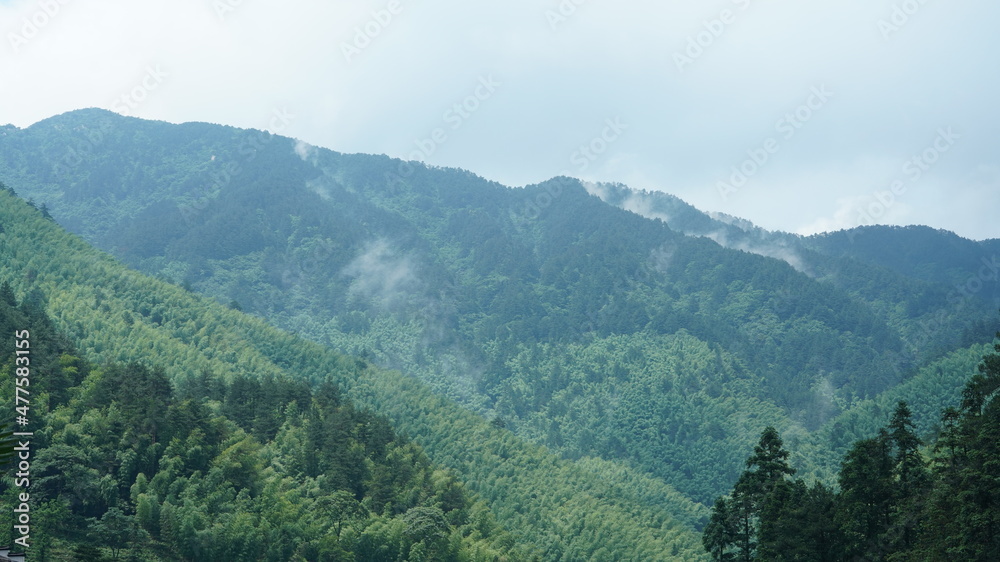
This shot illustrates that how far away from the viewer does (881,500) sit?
143ft

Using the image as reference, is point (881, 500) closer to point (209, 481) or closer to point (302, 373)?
Result: point (209, 481)

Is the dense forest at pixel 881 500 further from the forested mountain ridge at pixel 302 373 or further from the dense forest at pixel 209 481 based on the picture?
the forested mountain ridge at pixel 302 373

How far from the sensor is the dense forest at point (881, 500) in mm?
37625

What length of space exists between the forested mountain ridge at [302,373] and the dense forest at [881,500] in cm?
4418

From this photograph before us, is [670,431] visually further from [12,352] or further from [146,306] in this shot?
Result: [12,352]

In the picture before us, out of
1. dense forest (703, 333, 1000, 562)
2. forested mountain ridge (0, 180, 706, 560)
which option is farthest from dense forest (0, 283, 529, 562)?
dense forest (703, 333, 1000, 562)

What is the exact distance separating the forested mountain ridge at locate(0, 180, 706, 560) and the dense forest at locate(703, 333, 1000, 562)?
145 feet

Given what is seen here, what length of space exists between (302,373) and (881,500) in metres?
96.9

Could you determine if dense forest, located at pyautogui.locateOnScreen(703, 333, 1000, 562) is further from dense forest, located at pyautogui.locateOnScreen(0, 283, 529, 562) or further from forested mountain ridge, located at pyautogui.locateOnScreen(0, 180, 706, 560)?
forested mountain ridge, located at pyautogui.locateOnScreen(0, 180, 706, 560)

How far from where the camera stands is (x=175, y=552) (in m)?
61.5

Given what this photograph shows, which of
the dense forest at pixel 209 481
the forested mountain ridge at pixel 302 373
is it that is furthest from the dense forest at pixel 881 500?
the forested mountain ridge at pixel 302 373

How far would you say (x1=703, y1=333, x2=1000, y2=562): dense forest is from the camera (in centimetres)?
3762

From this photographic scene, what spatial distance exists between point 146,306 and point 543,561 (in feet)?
203

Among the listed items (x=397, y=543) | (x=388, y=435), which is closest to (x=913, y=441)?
(x=397, y=543)
